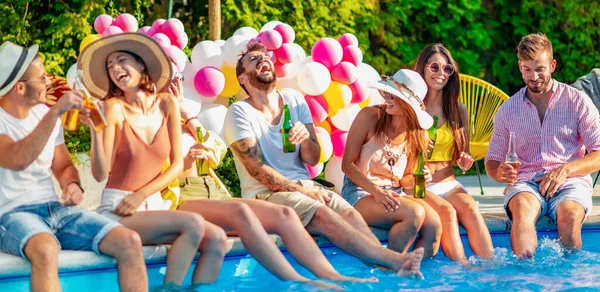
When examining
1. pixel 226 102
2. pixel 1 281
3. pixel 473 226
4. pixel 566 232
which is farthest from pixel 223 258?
pixel 226 102

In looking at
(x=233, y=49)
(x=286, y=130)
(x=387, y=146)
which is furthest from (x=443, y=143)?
(x=233, y=49)

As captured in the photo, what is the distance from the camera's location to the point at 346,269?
16.4ft

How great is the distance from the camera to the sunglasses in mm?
5426

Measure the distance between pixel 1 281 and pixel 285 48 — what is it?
2.88 meters

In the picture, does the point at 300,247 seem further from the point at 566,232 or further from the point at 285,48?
the point at 285,48

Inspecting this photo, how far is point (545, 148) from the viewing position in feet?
18.0

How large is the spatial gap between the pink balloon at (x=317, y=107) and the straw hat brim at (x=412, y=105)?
1333 millimetres

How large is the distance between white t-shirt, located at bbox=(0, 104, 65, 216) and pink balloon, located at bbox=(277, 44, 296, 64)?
2.41m

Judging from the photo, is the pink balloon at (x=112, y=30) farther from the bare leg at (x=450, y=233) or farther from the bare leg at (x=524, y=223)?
the bare leg at (x=524, y=223)

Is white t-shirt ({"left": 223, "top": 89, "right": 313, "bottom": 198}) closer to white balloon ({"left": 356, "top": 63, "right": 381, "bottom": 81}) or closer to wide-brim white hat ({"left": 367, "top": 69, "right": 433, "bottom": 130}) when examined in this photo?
wide-brim white hat ({"left": 367, "top": 69, "right": 433, "bottom": 130})

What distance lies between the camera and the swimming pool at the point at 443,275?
14.4 feet

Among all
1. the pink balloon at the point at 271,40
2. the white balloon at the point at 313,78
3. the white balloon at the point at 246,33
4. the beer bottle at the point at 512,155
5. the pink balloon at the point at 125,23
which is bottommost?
the beer bottle at the point at 512,155

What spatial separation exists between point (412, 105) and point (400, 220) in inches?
24.9

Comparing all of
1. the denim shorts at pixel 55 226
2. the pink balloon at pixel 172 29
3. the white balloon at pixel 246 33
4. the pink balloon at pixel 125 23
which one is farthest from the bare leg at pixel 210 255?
the pink balloon at pixel 125 23
